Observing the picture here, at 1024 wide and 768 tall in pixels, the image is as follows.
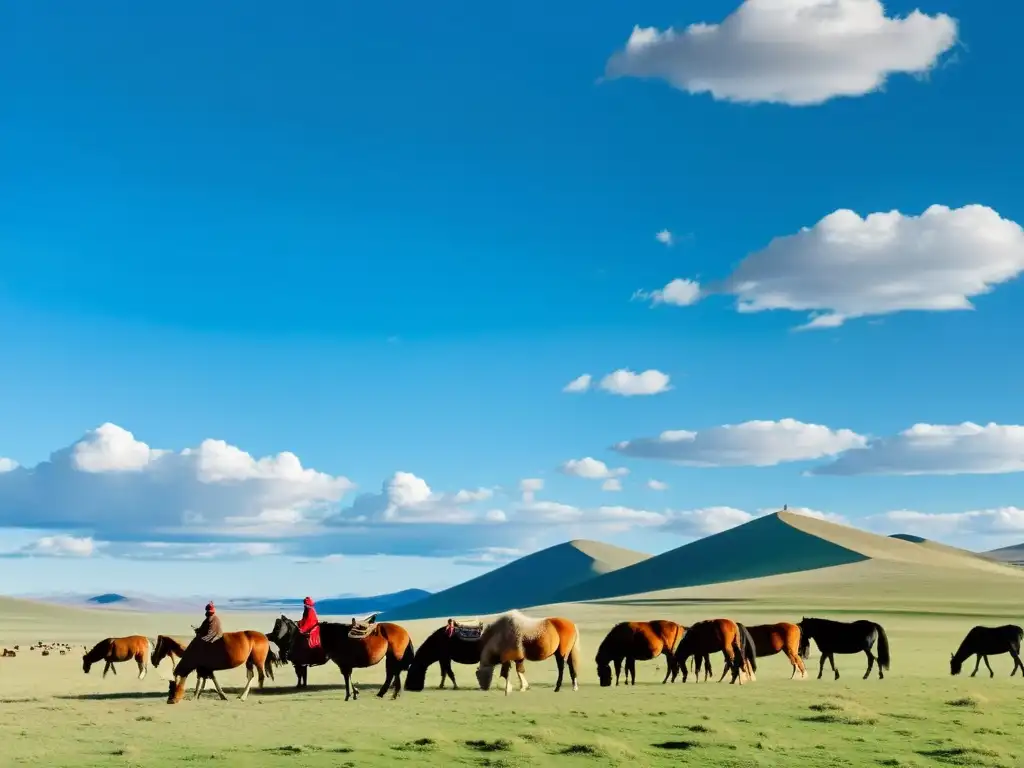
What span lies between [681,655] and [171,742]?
1535cm

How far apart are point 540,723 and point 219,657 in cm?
923

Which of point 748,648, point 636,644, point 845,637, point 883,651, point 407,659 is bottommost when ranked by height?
point 407,659

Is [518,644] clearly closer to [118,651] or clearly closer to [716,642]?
[716,642]

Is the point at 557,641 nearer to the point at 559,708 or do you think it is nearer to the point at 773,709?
the point at 559,708

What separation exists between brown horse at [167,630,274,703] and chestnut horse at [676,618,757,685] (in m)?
11.1

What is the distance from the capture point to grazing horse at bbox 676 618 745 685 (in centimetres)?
3228

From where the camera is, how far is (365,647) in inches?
1161

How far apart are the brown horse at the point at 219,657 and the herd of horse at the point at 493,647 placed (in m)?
0.02

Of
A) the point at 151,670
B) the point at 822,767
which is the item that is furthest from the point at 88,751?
the point at 151,670

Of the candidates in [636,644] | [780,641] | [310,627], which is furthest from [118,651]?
[780,641]

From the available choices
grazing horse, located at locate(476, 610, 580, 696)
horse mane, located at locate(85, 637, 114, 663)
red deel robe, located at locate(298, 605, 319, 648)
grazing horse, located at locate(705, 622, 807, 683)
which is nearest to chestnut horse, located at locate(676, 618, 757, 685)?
grazing horse, located at locate(705, 622, 807, 683)

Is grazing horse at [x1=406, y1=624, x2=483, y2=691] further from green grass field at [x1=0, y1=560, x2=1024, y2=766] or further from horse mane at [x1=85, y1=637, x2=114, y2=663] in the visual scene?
horse mane at [x1=85, y1=637, x2=114, y2=663]

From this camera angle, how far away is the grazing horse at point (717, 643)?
32281 millimetres

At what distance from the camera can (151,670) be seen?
146 feet
